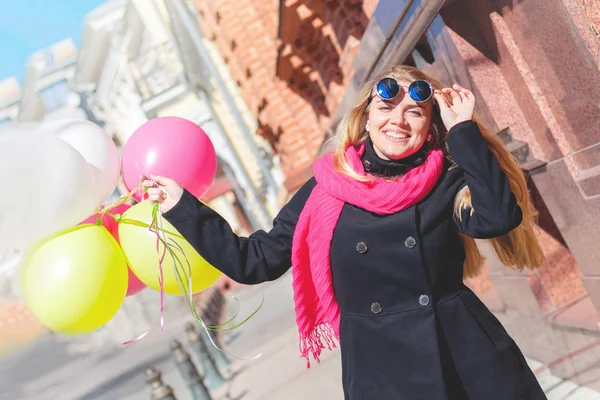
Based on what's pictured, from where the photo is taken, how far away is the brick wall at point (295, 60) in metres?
7.36

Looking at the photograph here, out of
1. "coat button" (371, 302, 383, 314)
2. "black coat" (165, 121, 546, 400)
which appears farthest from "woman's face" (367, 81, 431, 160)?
"coat button" (371, 302, 383, 314)

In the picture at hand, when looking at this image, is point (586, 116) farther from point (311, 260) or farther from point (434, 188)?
point (311, 260)

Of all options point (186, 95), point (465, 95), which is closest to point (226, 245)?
point (465, 95)

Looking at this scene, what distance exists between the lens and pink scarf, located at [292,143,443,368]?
7.23 feet

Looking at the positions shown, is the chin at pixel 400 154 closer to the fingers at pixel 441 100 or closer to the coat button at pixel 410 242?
the fingers at pixel 441 100

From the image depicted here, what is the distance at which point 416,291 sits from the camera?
2215 mm

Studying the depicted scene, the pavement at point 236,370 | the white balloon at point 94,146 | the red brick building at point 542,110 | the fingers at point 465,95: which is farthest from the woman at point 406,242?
the red brick building at point 542,110

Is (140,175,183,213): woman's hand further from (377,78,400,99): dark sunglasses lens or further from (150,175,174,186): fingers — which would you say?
(377,78,400,99): dark sunglasses lens

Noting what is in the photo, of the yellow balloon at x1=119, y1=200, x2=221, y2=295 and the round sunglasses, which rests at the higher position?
the round sunglasses

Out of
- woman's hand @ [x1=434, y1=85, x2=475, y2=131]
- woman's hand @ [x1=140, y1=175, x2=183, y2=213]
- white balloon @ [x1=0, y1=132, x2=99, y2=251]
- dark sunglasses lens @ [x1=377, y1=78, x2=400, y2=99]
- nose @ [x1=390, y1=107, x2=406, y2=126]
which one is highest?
white balloon @ [x1=0, y1=132, x2=99, y2=251]

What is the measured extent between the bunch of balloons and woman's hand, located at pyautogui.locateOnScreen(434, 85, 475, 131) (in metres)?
1.11

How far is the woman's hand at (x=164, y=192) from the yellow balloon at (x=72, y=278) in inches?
12.0

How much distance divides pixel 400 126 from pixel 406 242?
1.35 feet

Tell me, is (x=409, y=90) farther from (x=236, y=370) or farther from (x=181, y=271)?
(x=236, y=370)
